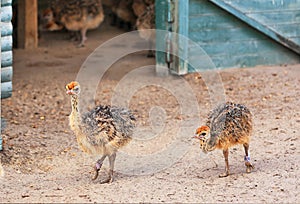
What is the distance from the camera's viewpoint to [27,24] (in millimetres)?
11367

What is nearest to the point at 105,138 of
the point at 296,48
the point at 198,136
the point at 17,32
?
the point at 198,136

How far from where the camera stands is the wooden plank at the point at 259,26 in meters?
9.42

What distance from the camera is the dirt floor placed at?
5.49 metres

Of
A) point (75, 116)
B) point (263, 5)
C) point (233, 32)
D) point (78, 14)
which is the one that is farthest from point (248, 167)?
point (78, 14)

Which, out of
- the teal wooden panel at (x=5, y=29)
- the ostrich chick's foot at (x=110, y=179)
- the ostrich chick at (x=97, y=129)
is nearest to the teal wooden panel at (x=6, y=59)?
the teal wooden panel at (x=5, y=29)

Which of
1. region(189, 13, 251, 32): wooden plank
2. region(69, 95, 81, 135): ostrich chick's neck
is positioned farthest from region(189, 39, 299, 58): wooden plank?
region(69, 95, 81, 135): ostrich chick's neck

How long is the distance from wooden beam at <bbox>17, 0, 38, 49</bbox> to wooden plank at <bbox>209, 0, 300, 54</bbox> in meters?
3.28

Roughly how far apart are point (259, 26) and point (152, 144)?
3.23m

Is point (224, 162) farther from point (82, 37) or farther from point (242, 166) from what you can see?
point (82, 37)

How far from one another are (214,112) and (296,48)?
4.11m

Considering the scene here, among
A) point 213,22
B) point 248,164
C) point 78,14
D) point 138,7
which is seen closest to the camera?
point 248,164

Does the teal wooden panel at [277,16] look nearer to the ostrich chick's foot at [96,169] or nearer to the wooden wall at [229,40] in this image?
the wooden wall at [229,40]

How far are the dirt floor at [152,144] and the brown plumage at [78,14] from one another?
1079mm

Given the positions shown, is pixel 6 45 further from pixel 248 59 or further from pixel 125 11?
pixel 125 11
